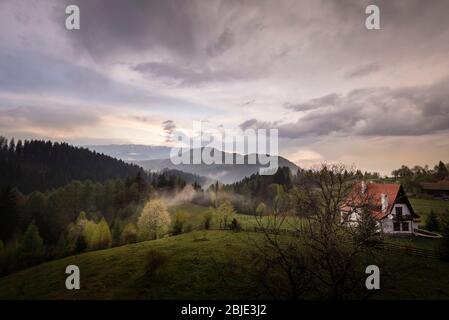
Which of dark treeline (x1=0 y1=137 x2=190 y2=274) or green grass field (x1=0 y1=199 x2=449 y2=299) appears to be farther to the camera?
dark treeline (x1=0 y1=137 x2=190 y2=274)

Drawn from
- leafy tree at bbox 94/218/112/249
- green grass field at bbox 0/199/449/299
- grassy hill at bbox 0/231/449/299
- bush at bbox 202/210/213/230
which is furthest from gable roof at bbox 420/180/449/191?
leafy tree at bbox 94/218/112/249

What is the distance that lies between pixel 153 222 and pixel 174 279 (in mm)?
36488

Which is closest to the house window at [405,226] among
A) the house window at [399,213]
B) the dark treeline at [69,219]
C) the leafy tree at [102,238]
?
the house window at [399,213]

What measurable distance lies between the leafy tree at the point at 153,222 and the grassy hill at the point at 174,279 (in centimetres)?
1972

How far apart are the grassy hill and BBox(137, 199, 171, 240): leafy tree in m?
19.7

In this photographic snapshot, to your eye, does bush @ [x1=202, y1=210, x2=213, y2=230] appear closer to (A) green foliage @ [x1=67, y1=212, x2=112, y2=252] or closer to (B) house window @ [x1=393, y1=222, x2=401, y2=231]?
(A) green foliage @ [x1=67, y1=212, x2=112, y2=252]

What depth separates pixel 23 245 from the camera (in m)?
54.3

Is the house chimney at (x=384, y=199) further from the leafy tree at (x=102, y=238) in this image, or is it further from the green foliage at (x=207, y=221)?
the leafy tree at (x=102, y=238)

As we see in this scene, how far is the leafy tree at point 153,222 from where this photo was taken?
56506 millimetres

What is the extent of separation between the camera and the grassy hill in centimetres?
2077

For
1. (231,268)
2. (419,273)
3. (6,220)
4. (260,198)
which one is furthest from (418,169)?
(6,220)

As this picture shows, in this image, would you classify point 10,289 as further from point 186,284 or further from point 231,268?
point 231,268
